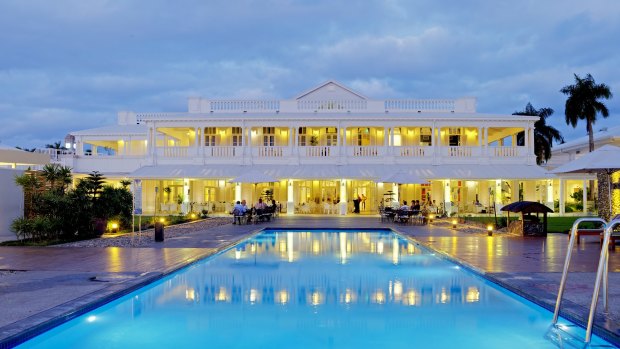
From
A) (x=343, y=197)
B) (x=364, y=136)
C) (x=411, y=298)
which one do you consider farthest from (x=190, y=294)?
(x=364, y=136)

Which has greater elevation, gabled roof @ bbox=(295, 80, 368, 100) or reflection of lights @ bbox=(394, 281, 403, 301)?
gabled roof @ bbox=(295, 80, 368, 100)

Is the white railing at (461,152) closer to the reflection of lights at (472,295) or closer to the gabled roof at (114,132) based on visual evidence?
the gabled roof at (114,132)

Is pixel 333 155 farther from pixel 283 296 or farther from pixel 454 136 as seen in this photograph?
pixel 283 296

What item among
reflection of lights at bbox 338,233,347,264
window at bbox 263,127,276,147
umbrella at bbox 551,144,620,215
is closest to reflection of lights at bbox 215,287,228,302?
reflection of lights at bbox 338,233,347,264

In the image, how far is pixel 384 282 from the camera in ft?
37.8

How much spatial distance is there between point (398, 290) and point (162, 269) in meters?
4.73

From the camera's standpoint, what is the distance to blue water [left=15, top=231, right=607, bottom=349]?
759 centimetres

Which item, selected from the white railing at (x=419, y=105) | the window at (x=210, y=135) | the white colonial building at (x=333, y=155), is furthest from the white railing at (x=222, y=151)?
the white railing at (x=419, y=105)

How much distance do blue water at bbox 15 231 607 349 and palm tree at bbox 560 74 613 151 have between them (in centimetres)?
3341

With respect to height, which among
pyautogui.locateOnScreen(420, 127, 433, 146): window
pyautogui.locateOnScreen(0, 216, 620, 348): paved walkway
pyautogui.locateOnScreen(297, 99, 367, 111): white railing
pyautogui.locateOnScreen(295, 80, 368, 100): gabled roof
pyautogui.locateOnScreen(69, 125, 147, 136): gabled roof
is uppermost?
pyautogui.locateOnScreen(295, 80, 368, 100): gabled roof

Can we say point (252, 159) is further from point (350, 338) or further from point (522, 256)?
point (350, 338)

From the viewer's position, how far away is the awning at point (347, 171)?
3228 cm

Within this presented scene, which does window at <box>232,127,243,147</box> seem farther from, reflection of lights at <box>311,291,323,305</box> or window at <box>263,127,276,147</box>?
reflection of lights at <box>311,291,323,305</box>

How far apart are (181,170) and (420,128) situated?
50.2 ft
